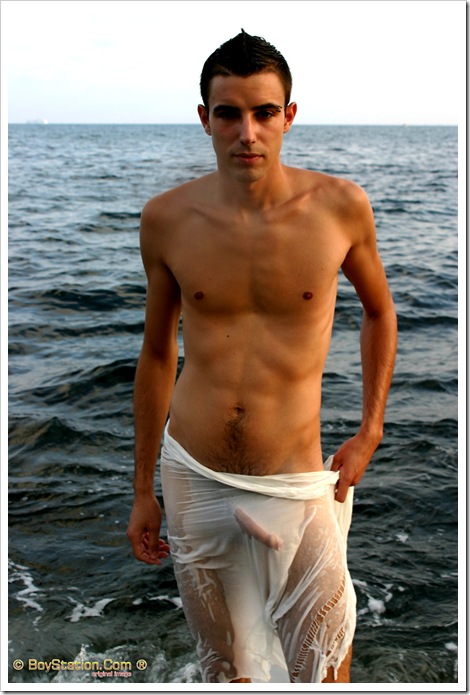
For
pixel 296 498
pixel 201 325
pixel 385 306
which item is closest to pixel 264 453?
pixel 296 498

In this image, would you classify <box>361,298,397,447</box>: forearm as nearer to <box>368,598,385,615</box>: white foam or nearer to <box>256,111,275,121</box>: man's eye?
<box>256,111,275,121</box>: man's eye

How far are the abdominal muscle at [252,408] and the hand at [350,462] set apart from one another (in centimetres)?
15

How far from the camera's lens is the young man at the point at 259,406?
2660mm

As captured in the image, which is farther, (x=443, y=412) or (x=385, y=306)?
(x=443, y=412)

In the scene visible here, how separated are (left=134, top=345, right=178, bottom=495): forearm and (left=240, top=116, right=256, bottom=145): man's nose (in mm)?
911

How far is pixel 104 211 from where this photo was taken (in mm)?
20203

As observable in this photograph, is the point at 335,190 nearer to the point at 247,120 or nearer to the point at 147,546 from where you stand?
the point at 247,120

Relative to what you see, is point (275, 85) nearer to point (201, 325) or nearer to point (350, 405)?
point (201, 325)

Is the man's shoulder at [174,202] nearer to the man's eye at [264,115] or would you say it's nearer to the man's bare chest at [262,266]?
the man's bare chest at [262,266]

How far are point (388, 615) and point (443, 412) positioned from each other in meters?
3.23

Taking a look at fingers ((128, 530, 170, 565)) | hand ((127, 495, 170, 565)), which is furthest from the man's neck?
fingers ((128, 530, 170, 565))

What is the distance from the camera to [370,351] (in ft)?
9.70

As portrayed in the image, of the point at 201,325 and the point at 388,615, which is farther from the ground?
the point at 201,325

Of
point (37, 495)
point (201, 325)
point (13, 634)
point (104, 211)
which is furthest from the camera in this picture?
point (104, 211)
